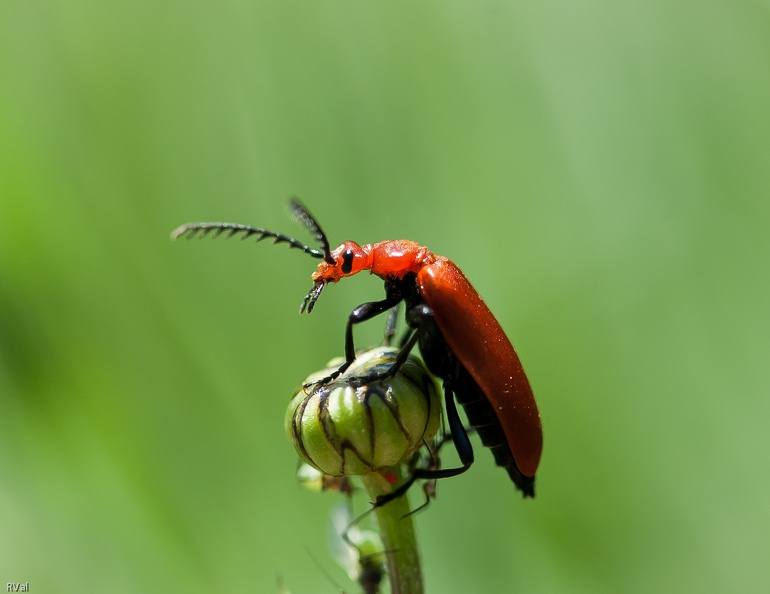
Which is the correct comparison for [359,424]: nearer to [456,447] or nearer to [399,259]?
[456,447]

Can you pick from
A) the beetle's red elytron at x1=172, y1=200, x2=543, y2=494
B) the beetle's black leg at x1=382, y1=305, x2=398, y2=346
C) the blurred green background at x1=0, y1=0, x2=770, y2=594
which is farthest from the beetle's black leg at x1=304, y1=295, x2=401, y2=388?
the blurred green background at x1=0, y1=0, x2=770, y2=594

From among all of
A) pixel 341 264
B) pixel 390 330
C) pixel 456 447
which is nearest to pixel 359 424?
pixel 456 447

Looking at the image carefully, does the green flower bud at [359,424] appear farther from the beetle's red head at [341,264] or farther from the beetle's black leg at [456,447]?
the beetle's red head at [341,264]

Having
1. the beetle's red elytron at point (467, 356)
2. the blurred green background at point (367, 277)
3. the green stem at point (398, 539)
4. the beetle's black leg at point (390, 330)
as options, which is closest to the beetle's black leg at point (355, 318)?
the beetle's red elytron at point (467, 356)

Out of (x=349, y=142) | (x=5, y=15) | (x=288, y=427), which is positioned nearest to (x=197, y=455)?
(x=288, y=427)

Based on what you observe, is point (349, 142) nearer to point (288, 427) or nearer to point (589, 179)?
point (589, 179)
